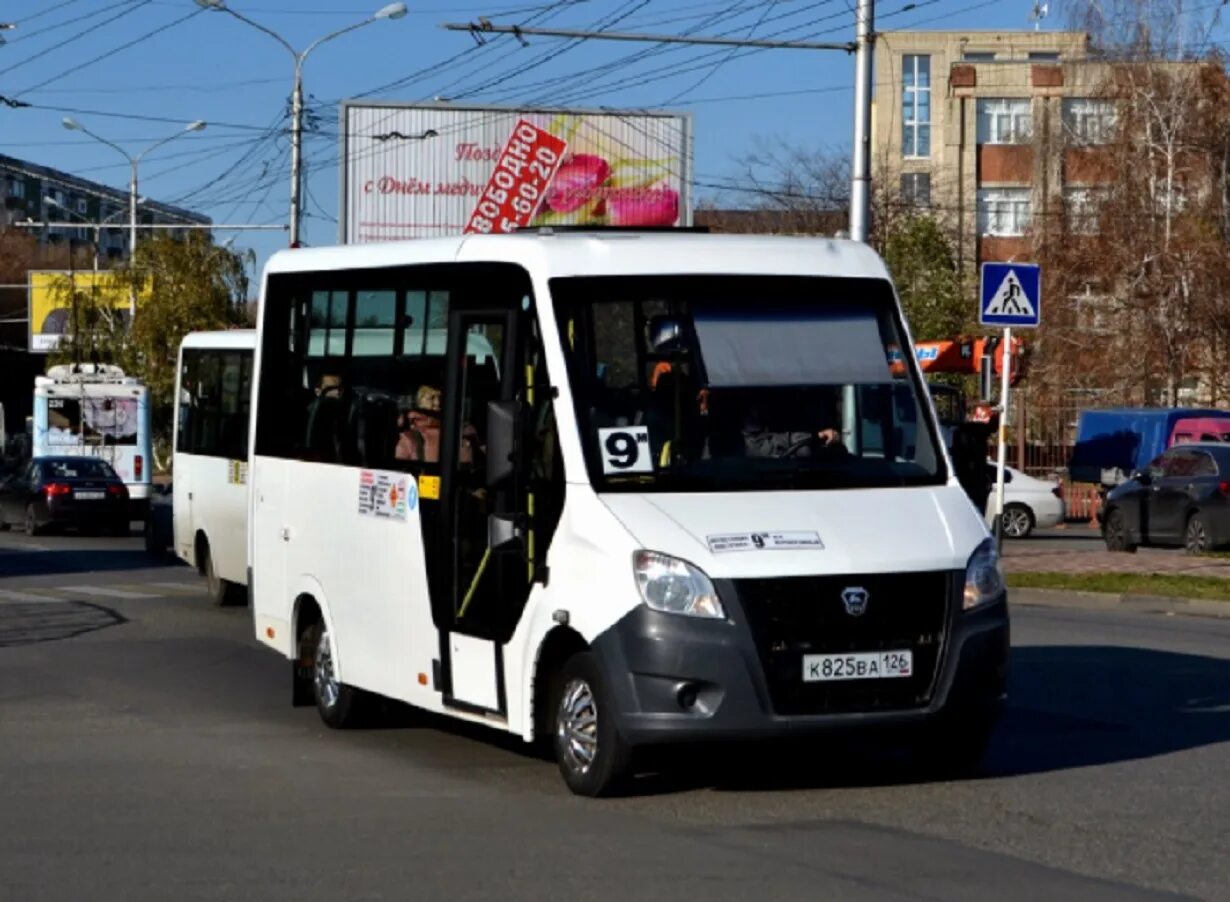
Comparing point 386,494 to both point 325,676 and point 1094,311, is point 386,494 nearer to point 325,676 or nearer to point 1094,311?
point 325,676

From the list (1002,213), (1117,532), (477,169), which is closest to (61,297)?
(1002,213)

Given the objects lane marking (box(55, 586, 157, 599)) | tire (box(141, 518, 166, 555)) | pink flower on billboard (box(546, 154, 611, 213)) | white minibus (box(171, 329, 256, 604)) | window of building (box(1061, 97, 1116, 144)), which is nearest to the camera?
white minibus (box(171, 329, 256, 604))

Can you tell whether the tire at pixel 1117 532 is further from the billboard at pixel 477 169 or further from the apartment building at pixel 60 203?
the apartment building at pixel 60 203

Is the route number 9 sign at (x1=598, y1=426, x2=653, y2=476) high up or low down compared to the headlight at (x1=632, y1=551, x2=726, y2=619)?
up

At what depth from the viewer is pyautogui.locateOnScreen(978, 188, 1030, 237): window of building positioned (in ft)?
241

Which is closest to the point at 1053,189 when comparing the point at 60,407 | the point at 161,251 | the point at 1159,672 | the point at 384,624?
the point at 161,251

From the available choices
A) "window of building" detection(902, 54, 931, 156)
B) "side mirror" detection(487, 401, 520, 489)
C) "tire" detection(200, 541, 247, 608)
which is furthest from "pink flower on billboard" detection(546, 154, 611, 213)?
"window of building" detection(902, 54, 931, 156)

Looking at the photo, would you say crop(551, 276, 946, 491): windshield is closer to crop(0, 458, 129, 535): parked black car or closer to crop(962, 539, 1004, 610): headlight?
crop(962, 539, 1004, 610): headlight

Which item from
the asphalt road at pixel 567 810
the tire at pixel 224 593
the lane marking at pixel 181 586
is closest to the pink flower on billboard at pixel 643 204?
the lane marking at pixel 181 586

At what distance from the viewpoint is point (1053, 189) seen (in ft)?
204

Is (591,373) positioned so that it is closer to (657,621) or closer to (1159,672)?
(657,621)

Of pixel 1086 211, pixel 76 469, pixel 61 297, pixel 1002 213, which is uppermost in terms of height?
pixel 1002 213

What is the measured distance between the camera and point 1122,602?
2250 cm

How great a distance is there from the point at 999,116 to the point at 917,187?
353 centimetres
